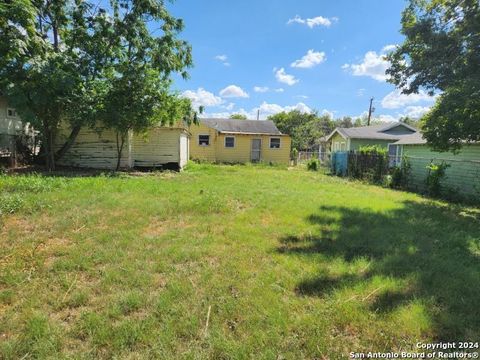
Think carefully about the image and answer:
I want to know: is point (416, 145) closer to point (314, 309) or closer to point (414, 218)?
point (414, 218)

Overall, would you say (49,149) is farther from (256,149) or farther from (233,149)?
(256,149)

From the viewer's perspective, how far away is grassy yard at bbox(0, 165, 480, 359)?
2.53 m

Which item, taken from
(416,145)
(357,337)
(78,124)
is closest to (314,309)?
(357,337)

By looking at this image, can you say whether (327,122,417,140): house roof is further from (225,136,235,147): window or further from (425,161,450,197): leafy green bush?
(425,161,450,197): leafy green bush

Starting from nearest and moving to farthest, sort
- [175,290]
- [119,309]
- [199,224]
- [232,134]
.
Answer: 1. [119,309]
2. [175,290]
3. [199,224]
4. [232,134]

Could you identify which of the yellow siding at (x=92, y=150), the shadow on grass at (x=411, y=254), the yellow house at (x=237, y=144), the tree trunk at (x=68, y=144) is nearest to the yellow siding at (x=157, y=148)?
the yellow siding at (x=92, y=150)

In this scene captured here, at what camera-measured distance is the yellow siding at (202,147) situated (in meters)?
24.0

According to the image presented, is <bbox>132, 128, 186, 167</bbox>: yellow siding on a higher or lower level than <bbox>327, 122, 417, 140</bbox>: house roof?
lower

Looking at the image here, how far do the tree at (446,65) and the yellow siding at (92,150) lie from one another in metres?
11.8

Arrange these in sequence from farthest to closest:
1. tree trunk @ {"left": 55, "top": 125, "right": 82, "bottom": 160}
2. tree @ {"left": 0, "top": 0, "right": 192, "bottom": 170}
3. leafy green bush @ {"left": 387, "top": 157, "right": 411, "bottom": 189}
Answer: tree trunk @ {"left": 55, "top": 125, "right": 82, "bottom": 160} → leafy green bush @ {"left": 387, "top": 157, "right": 411, "bottom": 189} → tree @ {"left": 0, "top": 0, "right": 192, "bottom": 170}

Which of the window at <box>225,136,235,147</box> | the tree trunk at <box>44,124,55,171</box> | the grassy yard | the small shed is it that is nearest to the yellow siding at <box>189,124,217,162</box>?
the window at <box>225,136,235,147</box>

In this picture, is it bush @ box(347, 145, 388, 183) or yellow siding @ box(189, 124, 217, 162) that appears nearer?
bush @ box(347, 145, 388, 183)

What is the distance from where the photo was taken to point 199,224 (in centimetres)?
565

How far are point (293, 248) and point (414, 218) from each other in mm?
3769
